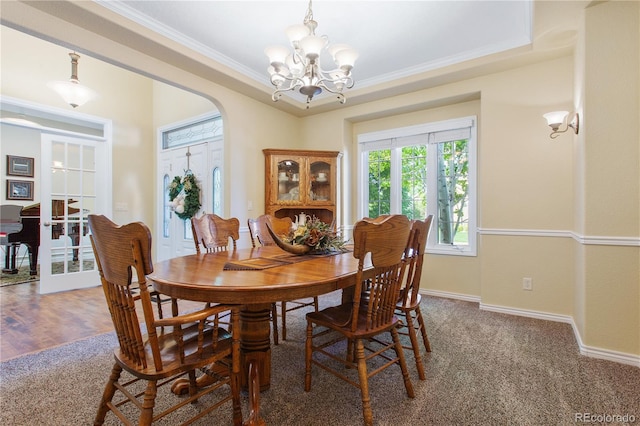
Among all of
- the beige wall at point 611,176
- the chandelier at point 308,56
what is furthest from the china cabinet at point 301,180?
the beige wall at point 611,176

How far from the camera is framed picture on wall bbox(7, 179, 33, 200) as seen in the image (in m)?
5.64

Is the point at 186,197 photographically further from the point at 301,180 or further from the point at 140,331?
the point at 140,331

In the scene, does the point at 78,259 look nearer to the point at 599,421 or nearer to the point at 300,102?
the point at 300,102

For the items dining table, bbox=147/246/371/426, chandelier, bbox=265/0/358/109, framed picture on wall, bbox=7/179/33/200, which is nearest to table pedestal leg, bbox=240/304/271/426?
dining table, bbox=147/246/371/426

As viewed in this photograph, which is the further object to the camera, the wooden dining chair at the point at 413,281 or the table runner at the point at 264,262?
the wooden dining chair at the point at 413,281

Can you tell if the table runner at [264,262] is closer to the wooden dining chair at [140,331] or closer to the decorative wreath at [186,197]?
the wooden dining chair at [140,331]

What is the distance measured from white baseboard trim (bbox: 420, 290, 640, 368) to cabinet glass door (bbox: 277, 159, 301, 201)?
7.10 ft

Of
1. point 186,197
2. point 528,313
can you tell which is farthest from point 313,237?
point 186,197

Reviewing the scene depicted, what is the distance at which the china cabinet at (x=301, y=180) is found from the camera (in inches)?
161

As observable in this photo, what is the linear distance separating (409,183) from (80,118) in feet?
15.6

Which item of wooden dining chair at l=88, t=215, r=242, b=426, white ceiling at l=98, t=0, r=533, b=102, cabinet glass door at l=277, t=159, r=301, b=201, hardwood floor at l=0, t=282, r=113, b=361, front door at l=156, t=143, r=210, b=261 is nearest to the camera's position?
wooden dining chair at l=88, t=215, r=242, b=426

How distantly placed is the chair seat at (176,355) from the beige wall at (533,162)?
234cm

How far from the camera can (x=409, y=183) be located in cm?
419

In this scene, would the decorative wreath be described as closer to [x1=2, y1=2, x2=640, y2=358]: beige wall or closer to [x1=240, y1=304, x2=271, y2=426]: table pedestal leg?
[x1=2, y1=2, x2=640, y2=358]: beige wall
